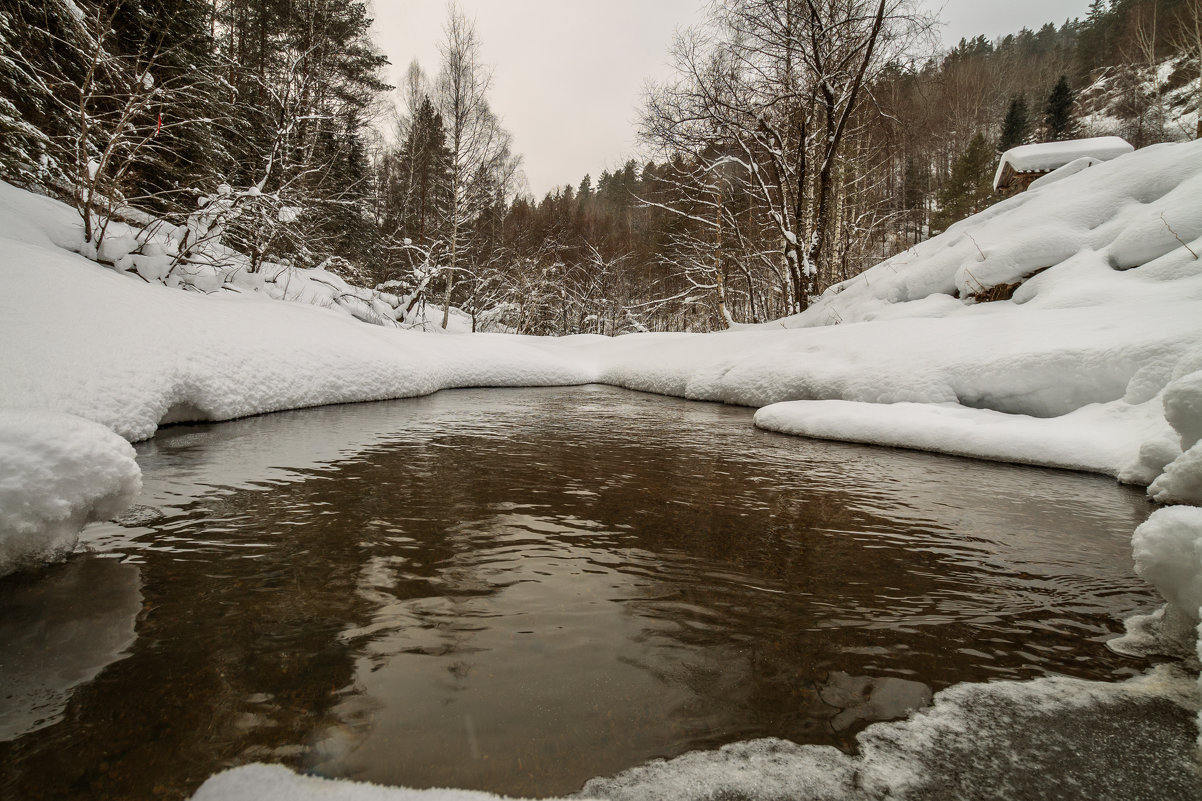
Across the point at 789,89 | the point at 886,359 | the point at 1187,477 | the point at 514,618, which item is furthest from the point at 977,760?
the point at 789,89

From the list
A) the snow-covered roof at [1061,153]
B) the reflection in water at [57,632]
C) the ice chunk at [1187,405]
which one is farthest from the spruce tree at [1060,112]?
the reflection in water at [57,632]

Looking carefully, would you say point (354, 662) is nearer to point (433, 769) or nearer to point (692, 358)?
point (433, 769)

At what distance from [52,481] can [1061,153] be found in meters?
16.2

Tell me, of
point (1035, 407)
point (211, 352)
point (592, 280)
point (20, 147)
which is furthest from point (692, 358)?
point (592, 280)

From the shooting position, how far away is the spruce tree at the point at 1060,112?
86.1ft

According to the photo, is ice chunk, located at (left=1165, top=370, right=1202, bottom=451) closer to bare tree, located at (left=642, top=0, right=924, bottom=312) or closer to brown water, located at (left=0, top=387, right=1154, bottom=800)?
brown water, located at (left=0, top=387, right=1154, bottom=800)

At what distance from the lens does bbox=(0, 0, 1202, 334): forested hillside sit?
7.53 meters

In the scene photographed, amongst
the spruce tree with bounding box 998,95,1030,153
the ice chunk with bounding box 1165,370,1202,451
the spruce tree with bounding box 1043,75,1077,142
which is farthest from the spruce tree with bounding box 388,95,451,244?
the spruce tree with bounding box 1043,75,1077,142

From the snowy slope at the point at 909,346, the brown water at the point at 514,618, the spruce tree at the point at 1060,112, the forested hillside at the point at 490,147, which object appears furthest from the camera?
the spruce tree at the point at 1060,112

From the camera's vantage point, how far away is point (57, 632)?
1.66 meters

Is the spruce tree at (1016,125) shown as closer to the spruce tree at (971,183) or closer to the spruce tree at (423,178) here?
the spruce tree at (971,183)

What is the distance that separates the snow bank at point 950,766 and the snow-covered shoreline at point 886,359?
68 centimetres

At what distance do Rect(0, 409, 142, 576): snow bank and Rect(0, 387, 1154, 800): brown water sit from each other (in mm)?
191

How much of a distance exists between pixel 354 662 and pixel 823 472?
13.1ft
